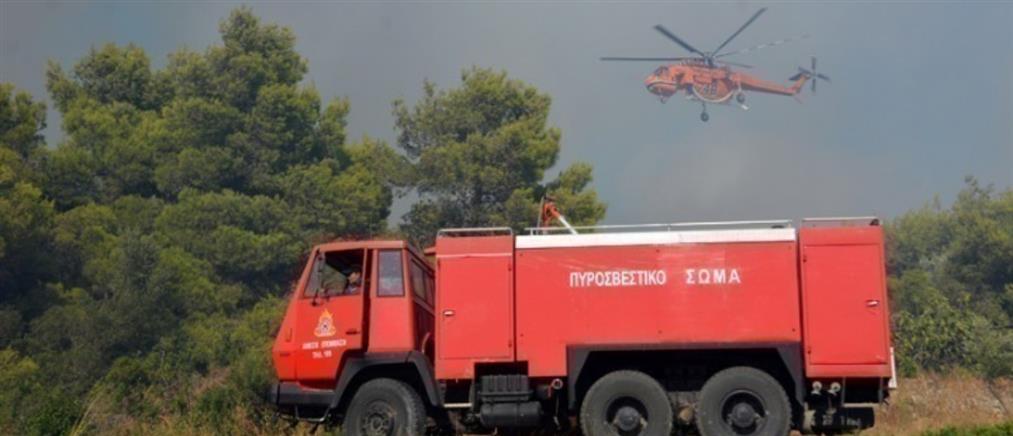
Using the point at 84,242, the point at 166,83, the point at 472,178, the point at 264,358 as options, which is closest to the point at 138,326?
the point at 84,242

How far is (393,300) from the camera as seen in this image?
15.3 metres

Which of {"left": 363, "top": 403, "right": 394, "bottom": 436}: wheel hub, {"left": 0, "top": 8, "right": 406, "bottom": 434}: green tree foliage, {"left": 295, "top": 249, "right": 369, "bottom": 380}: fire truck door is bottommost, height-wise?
{"left": 363, "top": 403, "right": 394, "bottom": 436}: wheel hub

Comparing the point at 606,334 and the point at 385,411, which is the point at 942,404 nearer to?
the point at 606,334

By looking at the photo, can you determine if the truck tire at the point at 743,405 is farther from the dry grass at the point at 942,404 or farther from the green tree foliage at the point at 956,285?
the green tree foliage at the point at 956,285

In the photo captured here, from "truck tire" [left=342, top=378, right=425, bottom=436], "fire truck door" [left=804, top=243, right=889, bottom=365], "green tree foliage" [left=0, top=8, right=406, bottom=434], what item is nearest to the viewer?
"fire truck door" [left=804, top=243, right=889, bottom=365]

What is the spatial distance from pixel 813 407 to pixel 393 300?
17.2 feet

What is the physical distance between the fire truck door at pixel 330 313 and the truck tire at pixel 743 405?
430 centimetres

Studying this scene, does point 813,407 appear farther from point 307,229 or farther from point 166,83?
point 166,83

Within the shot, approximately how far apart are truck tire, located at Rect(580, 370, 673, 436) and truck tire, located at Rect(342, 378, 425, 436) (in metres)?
2.06

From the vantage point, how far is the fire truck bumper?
15.2 metres

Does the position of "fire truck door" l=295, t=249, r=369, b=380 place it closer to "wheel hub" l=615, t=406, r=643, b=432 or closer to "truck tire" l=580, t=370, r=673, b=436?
"truck tire" l=580, t=370, r=673, b=436

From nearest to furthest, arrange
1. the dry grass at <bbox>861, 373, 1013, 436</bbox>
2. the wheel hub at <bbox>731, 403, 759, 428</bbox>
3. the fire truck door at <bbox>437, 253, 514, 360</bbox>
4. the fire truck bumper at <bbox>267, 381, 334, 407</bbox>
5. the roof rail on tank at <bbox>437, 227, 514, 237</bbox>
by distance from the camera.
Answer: the wheel hub at <bbox>731, 403, 759, 428</bbox>, the fire truck door at <bbox>437, 253, 514, 360</bbox>, the roof rail on tank at <bbox>437, 227, 514, 237</bbox>, the fire truck bumper at <bbox>267, 381, 334, 407</bbox>, the dry grass at <bbox>861, 373, 1013, 436</bbox>

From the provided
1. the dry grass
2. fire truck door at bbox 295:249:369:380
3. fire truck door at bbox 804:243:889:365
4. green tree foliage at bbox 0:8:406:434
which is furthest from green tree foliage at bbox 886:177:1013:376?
green tree foliage at bbox 0:8:406:434

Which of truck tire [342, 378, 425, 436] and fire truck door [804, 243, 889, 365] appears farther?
truck tire [342, 378, 425, 436]
